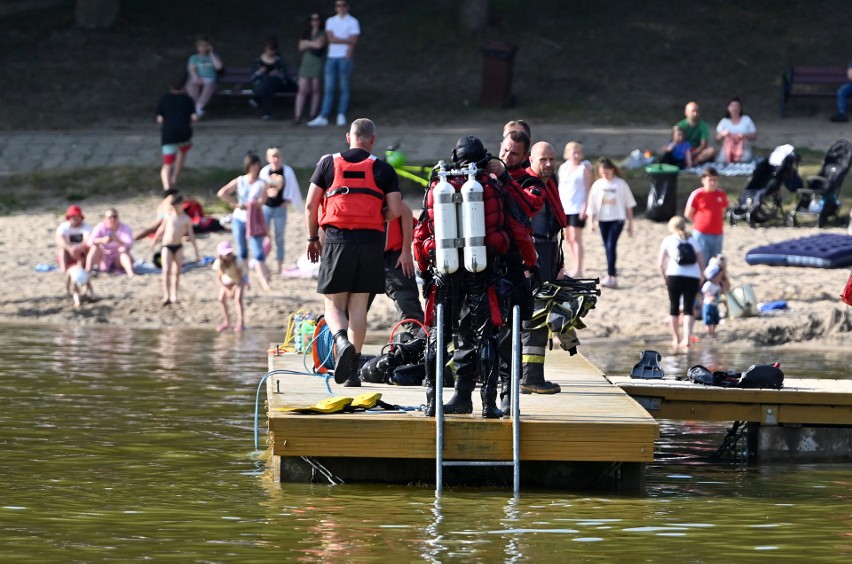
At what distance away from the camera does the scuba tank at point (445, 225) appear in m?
8.99

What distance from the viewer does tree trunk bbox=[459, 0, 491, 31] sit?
32.7 meters

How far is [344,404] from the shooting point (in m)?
9.52

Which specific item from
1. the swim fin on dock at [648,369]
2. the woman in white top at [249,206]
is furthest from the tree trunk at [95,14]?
the swim fin on dock at [648,369]

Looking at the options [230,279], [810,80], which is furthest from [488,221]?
[810,80]

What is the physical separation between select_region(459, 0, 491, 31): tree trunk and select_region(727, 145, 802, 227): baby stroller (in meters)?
10.8

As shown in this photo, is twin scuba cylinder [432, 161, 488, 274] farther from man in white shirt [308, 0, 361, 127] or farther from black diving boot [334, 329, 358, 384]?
man in white shirt [308, 0, 361, 127]

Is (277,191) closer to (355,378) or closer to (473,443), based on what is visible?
(355,378)

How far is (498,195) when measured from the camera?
30.2 ft

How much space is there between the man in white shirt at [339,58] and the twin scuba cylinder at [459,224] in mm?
18569

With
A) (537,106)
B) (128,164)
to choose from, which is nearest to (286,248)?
(128,164)

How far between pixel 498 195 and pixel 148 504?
7.99 ft

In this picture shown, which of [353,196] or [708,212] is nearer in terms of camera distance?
[353,196]

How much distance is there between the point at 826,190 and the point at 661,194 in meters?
2.10

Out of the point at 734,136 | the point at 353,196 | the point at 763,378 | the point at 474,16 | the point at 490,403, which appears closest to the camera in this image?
the point at 490,403
